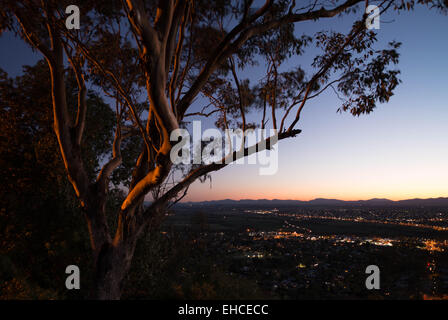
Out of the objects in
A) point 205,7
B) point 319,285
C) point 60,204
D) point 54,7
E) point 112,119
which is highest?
point 205,7

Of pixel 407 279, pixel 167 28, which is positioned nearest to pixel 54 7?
pixel 167 28

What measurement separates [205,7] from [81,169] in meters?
4.81

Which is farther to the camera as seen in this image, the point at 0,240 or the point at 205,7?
the point at 0,240

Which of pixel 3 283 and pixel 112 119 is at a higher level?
pixel 112 119

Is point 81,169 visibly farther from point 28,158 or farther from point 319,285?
point 319,285

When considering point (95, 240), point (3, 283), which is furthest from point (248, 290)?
point (3, 283)

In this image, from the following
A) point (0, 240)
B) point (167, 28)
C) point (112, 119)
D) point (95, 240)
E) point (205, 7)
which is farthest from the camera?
point (112, 119)

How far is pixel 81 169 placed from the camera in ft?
17.8

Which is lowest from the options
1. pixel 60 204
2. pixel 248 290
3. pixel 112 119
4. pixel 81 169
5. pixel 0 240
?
pixel 248 290

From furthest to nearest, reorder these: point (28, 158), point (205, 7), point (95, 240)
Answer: point (28, 158) < point (205, 7) < point (95, 240)

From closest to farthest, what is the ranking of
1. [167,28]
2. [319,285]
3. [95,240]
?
1. [167,28]
2. [95,240]
3. [319,285]

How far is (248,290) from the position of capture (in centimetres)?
735

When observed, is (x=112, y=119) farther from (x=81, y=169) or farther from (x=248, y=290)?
(x=248, y=290)

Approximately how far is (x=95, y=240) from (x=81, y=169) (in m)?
1.54
